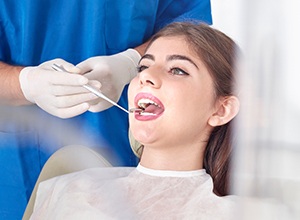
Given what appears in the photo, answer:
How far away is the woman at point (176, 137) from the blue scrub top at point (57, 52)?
0.12m

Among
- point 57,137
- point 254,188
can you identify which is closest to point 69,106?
point 57,137

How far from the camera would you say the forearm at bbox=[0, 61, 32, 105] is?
102cm

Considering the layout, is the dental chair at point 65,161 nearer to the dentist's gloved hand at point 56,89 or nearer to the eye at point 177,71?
the dentist's gloved hand at point 56,89

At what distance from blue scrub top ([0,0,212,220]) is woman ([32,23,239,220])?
0.12m

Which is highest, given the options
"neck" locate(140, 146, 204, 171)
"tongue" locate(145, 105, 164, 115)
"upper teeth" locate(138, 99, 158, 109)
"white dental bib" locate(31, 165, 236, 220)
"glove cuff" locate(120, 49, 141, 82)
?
"glove cuff" locate(120, 49, 141, 82)

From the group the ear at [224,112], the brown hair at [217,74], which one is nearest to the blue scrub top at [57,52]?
the brown hair at [217,74]

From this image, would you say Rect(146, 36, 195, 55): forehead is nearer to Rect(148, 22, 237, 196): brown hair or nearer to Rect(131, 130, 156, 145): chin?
Rect(148, 22, 237, 196): brown hair

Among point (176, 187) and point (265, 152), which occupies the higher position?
point (265, 152)

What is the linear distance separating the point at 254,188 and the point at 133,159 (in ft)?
2.03

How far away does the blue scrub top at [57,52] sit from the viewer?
103 centimetres

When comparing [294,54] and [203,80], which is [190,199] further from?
[294,54]

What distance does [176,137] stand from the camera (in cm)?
→ 89

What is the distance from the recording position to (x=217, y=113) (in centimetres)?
90

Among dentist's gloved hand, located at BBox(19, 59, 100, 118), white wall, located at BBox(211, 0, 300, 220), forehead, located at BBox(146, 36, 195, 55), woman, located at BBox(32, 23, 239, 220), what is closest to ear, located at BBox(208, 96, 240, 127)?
woman, located at BBox(32, 23, 239, 220)
